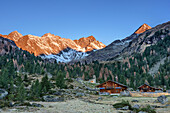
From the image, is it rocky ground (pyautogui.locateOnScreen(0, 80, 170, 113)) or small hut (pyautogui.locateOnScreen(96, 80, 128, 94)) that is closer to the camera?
rocky ground (pyautogui.locateOnScreen(0, 80, 170, 113))

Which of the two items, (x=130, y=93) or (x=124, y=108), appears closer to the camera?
(x=124, y=108)

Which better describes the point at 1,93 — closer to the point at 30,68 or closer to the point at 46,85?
the point at 46,85

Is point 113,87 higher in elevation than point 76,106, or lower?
higher

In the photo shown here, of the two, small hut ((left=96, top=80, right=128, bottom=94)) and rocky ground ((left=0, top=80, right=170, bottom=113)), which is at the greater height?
small hut ((left=96, top=80, right=128, bottom=94))

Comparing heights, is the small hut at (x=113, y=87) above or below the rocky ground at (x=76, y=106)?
above

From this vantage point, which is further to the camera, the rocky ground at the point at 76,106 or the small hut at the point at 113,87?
the small hut at the point at 113,87

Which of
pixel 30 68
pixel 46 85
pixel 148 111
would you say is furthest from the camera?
pixel 30 68

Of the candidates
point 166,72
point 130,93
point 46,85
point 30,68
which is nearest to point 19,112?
point 46,85

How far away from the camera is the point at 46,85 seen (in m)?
62.5

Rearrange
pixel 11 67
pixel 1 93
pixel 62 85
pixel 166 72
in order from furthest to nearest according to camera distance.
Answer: pixel 166 72, pixel 11 67, pixel 62 85, pixel 1 93

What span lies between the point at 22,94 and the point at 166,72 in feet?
477

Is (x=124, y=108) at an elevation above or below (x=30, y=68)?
below

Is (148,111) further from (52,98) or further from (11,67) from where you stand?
(11,67)

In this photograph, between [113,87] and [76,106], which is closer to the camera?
[76,106]
